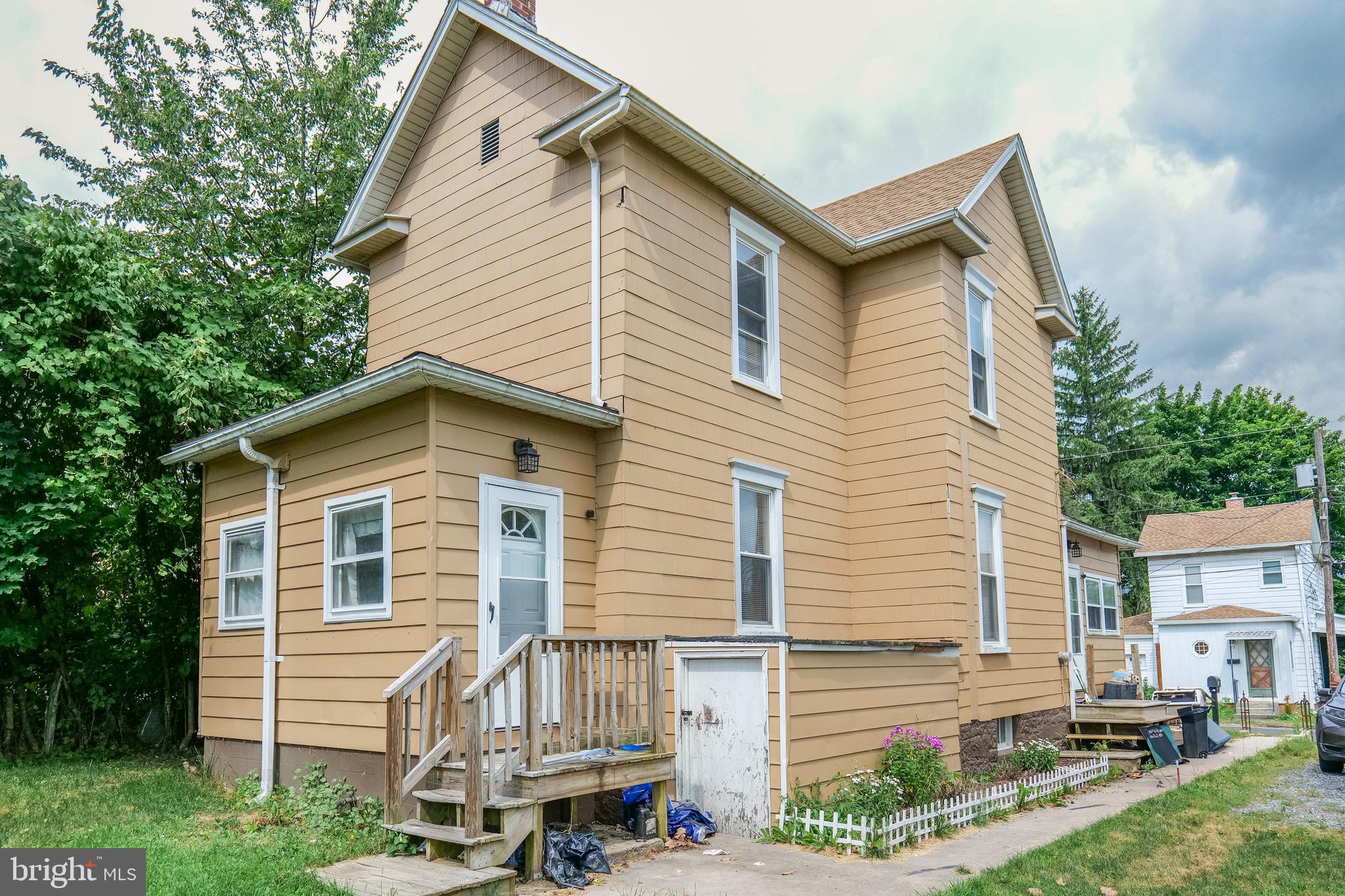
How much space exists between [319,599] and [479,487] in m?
2.15

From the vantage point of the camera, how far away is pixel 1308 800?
1074 centimetres

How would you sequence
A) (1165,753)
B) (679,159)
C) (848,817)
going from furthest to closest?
1. (1165,753)
2. (679,159)
3. (848,817)

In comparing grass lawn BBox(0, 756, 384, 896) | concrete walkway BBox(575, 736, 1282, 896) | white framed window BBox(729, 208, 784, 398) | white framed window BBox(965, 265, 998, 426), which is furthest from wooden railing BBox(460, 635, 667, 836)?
white framed window BBox(965, 265, 998, 426)

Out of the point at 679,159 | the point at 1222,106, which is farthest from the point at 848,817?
the point at 1222,106

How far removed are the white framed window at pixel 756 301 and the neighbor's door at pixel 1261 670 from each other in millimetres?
30820

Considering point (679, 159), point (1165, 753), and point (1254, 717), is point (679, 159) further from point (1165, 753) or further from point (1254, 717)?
point (1254, 717)

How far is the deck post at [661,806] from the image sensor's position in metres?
7.69

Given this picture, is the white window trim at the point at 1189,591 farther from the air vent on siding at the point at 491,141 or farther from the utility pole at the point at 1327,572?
the air vent on siding at the point at 491,141

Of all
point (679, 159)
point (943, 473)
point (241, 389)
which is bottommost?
point (943, 473)

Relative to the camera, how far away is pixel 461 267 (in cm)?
1138

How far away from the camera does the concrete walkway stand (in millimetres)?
6477

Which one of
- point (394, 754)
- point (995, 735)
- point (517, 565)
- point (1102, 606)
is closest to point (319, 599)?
point (517, 565)

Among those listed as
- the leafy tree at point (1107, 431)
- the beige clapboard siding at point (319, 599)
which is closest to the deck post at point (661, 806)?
the beige clapboard siding at point (319, 599)

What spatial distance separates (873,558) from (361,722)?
22.3ft
